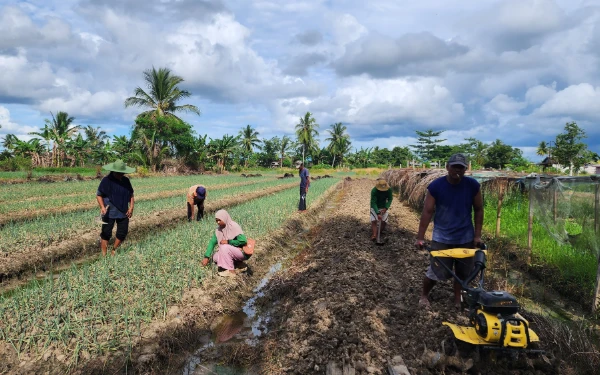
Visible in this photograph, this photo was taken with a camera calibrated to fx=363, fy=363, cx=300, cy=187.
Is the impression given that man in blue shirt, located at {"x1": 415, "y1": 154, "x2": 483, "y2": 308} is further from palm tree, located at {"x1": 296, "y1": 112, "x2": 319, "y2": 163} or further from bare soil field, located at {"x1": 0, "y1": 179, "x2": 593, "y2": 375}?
palm tree, located at {"x1": 296, "y1": 112, "x2": 319, "y2": 163}

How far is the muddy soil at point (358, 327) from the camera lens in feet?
8.71

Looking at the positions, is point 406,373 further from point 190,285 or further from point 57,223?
point 57,223

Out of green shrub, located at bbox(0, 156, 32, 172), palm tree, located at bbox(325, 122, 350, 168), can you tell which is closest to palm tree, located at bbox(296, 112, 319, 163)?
palm tree, located at bbox(325, 122, 350, 168)

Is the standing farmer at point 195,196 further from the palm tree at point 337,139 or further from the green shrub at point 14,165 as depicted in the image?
the palm tree at point 337,139

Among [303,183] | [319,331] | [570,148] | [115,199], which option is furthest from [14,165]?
[570,148]

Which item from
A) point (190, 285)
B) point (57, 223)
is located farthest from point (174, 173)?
point (190, 285)

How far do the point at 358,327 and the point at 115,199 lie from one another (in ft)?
13.3

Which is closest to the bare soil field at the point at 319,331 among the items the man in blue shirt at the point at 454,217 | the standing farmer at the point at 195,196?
the man in blue shirt at the point at 454,217

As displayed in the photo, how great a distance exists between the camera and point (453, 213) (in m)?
3.39

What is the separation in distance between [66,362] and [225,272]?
2142 millimetres

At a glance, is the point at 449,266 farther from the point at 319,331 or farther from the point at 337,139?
the point at 337,139

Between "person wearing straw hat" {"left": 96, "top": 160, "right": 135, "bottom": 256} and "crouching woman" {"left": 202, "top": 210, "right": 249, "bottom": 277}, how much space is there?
62.1 inches

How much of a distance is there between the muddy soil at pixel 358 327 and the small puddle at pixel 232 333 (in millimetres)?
83

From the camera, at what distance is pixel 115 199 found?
5.41 metres
